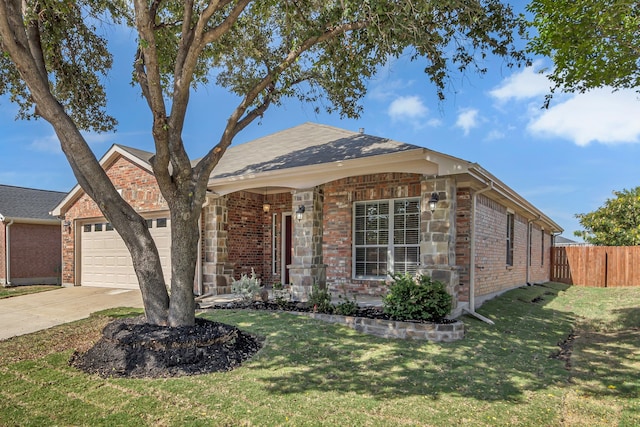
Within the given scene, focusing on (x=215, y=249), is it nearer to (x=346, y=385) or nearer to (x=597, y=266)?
(x=346, y=385)

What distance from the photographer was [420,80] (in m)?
8.48

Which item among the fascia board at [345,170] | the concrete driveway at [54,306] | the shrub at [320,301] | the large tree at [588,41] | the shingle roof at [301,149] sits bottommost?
the concrete driveway at [54,306]

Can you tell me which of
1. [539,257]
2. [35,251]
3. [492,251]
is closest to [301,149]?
[492,251]

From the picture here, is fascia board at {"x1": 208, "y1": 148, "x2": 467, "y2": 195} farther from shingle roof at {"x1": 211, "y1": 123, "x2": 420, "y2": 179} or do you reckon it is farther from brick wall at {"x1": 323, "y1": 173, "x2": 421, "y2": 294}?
brick wall at {"x1": 323, "y1": 173, "x2": 421, "y2": 294}

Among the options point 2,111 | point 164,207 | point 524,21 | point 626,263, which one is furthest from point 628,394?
point 626,263

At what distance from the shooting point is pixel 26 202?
57.4ft

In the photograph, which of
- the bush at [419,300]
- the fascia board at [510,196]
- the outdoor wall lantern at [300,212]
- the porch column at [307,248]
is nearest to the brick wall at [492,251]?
the fascia board at [510,196]

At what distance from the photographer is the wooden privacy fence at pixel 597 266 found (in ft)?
57.7

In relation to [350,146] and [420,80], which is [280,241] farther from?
[420,80]

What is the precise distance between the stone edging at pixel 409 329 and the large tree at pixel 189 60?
9.83 feet

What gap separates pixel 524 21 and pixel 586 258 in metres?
15.5

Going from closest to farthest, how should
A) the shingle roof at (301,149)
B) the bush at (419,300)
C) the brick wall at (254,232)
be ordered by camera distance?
the bush at (419,300) < the shingle roof at (301,149) < the brick wall at (254,232)

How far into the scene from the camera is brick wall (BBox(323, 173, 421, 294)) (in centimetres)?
994

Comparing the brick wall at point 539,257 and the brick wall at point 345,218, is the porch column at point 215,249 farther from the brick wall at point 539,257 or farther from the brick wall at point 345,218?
the brick wall at point 539,257
